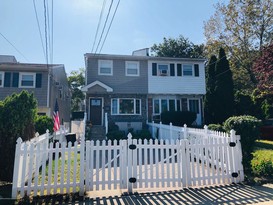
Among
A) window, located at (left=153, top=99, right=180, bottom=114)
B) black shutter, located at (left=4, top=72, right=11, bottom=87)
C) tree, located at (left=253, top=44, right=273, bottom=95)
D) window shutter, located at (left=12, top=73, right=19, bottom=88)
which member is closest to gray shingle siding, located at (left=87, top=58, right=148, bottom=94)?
window, located at (left=153, top=99, right=180, bottom=114)

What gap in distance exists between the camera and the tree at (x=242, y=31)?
24047 millimetres

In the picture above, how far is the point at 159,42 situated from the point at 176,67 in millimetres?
20686

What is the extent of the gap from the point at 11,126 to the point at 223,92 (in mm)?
18484

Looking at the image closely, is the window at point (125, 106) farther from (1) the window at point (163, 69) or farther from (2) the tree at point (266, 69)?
(2) the tree at point (266, 69)

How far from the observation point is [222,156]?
19.2 feet

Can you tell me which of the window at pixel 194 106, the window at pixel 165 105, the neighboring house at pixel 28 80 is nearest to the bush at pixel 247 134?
the window at pixel 165 105

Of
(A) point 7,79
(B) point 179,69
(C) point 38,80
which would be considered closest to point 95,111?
(C) point 38,80

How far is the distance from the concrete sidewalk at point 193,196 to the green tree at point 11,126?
2449mm

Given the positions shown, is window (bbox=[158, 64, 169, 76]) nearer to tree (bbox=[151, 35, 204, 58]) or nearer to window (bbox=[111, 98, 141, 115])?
window (bbox=[111, 98, 141, 115])

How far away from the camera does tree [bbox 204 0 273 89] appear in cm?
2405

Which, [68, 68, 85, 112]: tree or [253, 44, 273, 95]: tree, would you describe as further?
[68, 68, 85, 112]: tree

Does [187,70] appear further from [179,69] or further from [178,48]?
[178,48]

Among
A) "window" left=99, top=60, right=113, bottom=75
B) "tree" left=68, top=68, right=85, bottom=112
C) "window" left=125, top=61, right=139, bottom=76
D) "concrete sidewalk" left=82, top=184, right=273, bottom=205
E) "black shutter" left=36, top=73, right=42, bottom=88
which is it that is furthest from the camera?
"tree" left=68, top=68, right=85, bottom=112

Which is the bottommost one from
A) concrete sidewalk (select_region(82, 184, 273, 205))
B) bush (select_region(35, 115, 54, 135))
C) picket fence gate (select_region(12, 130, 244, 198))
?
concrete sidewalk (select_region(82, 184, 273, 205))
